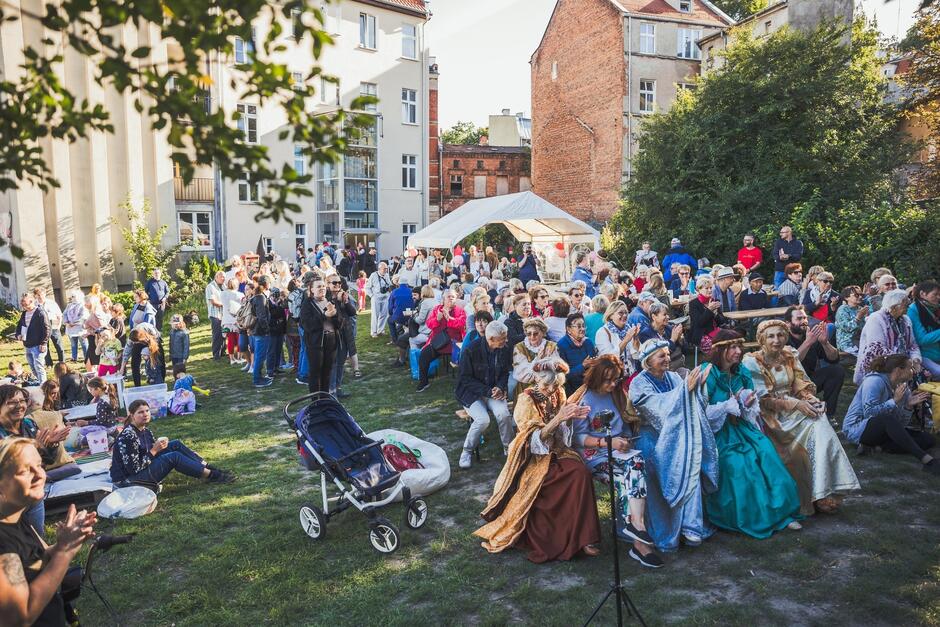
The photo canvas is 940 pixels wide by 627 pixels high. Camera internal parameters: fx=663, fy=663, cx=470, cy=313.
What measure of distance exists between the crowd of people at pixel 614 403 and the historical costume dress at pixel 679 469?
0.5 inches

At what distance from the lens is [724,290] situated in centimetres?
1145

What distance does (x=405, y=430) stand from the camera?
8.88 meters

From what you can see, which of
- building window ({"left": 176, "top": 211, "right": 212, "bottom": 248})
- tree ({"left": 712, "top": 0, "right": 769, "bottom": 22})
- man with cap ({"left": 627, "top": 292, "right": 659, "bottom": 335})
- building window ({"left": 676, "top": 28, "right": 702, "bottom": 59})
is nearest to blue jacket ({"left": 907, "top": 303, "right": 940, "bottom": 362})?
man with cap ({"left": 627, "top": 292, "right": 659, "bottom": 335})

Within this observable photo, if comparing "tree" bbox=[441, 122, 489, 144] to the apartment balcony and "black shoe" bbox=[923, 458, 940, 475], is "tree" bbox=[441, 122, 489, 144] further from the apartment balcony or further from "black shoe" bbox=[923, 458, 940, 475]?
"black shoe" bbox=[923, 458, 940, 475]

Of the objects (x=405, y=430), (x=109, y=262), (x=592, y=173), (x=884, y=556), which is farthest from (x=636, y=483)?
(x=592, y=173)

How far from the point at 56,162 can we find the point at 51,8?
823 inches

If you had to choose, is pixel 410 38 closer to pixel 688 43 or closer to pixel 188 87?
pixel 688 43

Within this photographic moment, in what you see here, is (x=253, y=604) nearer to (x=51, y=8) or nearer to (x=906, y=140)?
(x=51, y=8)

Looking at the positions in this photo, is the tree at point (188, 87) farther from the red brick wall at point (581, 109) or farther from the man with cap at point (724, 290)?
the red brick wall at point (581, 109)

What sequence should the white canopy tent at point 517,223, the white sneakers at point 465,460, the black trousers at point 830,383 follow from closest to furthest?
1. the white sneakers at point 465,460
2. the black trousers at point 830,383
3. the white canopy tent at point 517,223

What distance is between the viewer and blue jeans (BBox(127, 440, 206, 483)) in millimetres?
6723

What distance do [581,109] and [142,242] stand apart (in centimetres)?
2221

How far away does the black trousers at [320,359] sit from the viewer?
9.51 m

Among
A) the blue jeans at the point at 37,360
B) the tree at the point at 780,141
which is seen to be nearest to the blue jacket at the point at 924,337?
the tree at the point at 780,141
